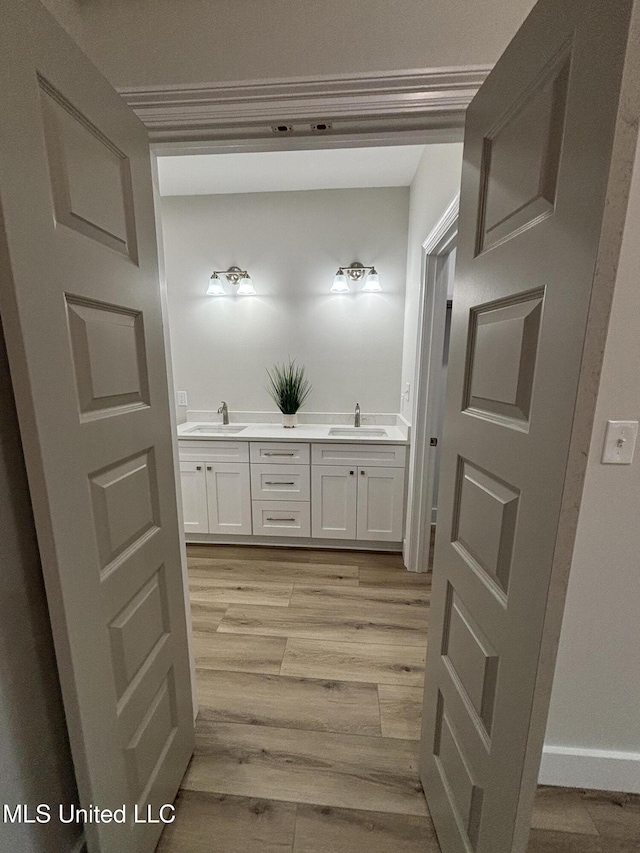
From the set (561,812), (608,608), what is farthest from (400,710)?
(608,608)

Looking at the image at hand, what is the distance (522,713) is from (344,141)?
1542 mm

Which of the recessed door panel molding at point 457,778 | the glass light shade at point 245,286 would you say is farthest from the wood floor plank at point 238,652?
the glass light shade at point 245,286

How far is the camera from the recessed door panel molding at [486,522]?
73 centimetres

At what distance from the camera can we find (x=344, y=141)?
3.66 ft

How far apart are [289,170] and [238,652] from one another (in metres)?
3.06

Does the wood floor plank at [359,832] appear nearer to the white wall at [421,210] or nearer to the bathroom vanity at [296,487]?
the bathroom vanity at [296,487]

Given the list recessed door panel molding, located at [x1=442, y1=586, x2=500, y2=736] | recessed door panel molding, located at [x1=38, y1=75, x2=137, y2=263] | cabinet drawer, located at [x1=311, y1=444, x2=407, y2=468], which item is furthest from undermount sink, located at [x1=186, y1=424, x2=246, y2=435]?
recessed door panel molding, located at [x1=442, y1=586, x2=500, y2=736]

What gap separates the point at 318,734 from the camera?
1400mm

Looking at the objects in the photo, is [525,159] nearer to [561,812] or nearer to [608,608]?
[608,608]

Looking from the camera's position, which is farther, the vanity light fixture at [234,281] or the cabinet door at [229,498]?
the vanity light fixture at [234,281]

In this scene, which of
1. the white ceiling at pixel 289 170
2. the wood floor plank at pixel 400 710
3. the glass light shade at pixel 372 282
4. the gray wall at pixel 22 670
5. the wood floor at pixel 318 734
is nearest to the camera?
the gray wall at pixel 22 670

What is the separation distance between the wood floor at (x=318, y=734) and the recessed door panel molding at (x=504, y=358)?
1.36 meters

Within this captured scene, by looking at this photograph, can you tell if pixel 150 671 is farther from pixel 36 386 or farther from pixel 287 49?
pixel 287 49

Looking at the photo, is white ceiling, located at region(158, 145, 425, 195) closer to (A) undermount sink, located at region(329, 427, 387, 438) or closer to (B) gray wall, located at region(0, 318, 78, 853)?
(A) undermount sink, located at region(329, 427, 387, 438)
